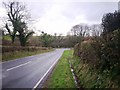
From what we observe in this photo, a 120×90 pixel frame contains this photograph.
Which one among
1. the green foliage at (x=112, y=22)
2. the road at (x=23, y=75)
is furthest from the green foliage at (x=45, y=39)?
the green foliage at (x=112, y=22)

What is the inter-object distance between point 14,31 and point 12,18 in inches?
134

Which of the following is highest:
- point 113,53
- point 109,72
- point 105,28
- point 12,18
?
point 12,18

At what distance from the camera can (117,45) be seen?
32.0 ft

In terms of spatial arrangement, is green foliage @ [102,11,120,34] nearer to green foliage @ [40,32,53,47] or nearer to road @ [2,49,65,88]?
road @ [2,49,65,88]

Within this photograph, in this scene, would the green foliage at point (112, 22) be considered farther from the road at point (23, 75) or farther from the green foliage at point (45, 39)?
the green foliage at point (45, 39)

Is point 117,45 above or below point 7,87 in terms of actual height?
above

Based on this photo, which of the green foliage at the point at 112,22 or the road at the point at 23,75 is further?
the green foliage at the point at 112,22

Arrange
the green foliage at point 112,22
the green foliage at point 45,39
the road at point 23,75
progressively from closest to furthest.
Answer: the road at point 23,75
the green foliage at point 112,22
the green foliage at point 45,39

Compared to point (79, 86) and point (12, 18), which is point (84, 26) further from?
point (79, 86)

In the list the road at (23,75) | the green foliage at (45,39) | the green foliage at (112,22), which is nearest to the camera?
the road at (23,75)

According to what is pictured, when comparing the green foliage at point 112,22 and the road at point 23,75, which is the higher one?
the green foliage at point 112,22

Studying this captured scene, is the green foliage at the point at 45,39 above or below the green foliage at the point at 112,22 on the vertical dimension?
below

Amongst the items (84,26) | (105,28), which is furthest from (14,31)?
(84,26)

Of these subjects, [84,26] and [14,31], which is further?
[84,26]
